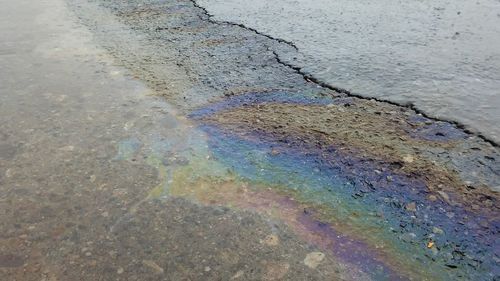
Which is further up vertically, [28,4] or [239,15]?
[239,15]

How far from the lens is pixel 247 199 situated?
2182 millimetres

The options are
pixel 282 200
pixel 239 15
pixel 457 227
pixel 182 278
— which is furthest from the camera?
pixel 239 15

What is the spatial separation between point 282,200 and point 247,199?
18 centimetres

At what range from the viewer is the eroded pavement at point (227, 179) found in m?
1.83

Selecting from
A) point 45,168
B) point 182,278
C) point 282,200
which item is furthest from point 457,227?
point 45,168

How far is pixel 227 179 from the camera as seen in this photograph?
7.66 ft

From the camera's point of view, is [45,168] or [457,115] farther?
[457,115]

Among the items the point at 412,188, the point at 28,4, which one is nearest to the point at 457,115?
the point at 412,188

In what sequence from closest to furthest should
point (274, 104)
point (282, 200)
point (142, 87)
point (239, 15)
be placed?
1. point (282, 200)
2. point (274, 104)
3. point (142, 87)
4. point (239, 15)

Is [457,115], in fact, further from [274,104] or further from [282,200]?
[282,200]

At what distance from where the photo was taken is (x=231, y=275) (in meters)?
1.75

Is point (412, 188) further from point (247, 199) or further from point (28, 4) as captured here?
point (28, 4)

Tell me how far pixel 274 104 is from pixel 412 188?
1.14m

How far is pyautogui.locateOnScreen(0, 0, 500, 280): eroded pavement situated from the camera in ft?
5.99
